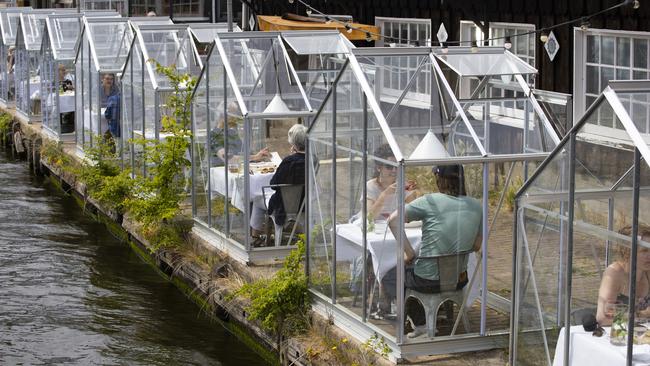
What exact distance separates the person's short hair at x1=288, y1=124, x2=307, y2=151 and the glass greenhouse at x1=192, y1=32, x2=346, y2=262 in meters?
0.21

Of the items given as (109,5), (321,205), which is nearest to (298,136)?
(321,205)

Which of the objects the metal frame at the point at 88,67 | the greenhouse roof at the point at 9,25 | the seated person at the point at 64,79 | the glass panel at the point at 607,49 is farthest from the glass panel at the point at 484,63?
the greenhouse roof at the point at 9,25

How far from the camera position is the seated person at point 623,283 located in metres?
7.12

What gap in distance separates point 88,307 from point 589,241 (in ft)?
24.2

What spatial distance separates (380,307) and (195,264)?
4066mm

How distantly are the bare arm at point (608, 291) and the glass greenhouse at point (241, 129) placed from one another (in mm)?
5630

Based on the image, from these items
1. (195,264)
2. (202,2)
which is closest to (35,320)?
(195,264)

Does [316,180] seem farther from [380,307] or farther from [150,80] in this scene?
[150,80]

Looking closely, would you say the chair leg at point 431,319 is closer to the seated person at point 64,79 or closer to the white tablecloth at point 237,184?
the white tablecloth at point 237,184

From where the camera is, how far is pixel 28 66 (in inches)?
985

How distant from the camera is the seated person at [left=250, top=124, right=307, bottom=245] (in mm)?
12461

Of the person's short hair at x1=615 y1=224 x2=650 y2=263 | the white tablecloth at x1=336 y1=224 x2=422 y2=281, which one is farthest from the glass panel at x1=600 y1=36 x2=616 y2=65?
the person's short hair at x1=615 y1=224 x2=650 y2=263

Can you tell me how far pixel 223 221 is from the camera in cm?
1345

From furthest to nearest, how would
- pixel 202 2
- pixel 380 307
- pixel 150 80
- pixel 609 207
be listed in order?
pixel 202 2 < pixel 150 80 < pixel 380 307 < pixel 609 207
